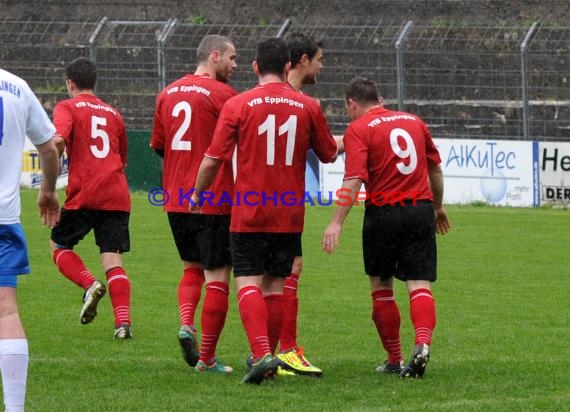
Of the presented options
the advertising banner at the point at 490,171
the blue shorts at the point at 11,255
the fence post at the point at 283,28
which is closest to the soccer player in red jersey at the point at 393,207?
the blue shorts at the point at 11,255

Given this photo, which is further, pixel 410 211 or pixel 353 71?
pixel 353 71

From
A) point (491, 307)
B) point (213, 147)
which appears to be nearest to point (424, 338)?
point (213, 147)

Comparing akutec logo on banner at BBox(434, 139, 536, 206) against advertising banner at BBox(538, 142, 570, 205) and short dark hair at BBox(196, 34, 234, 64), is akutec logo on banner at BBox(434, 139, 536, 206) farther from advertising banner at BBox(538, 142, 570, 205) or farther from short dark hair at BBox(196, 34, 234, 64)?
short dark hair at BBox(196, 34, 234, 64)

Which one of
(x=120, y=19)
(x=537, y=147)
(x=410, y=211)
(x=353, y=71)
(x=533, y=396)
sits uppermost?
(x=120, y=19)

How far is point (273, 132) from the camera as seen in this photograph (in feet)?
25.0

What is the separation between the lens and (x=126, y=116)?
26.7 meters

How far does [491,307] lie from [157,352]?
3.65 m

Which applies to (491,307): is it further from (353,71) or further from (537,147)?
(353,71)

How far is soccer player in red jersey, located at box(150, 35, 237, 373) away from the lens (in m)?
8.06

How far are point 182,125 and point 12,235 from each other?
221cm

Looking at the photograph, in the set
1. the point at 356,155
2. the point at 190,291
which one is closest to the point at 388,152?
the point at 356,155

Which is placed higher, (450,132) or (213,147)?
(450,132)

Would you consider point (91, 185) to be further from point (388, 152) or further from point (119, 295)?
point (388, 152)

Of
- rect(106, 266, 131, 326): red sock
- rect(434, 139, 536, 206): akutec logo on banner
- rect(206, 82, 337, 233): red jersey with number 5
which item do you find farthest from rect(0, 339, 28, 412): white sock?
rect(434, 139, 536, 206): akutec logo on banner
